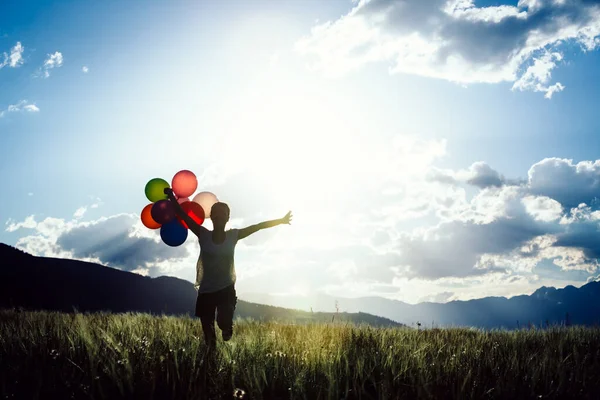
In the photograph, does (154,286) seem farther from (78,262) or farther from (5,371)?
(5,371)

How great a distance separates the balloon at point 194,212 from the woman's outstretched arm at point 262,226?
0.88 meters

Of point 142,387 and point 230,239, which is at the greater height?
point 230,239

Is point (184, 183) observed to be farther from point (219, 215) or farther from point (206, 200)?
point (219, 215)

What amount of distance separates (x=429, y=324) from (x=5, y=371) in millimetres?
A: 8875

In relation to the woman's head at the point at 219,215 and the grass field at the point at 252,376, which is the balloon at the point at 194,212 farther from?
the grass field at the point at 252,376

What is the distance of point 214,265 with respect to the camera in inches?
246

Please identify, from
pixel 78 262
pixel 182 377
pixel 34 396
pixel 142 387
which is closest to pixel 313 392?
pixel 182 377

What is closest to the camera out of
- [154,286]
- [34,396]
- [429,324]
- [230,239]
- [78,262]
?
[34,396]

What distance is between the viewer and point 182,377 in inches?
135

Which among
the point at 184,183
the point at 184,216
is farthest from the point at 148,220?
the point at 184,216

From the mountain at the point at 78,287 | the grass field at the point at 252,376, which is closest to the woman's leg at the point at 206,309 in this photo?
the grass field at the point at 252,376

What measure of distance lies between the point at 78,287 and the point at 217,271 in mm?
152803

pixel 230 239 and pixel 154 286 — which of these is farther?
pixel 154 286

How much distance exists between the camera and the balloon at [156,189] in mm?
7398
